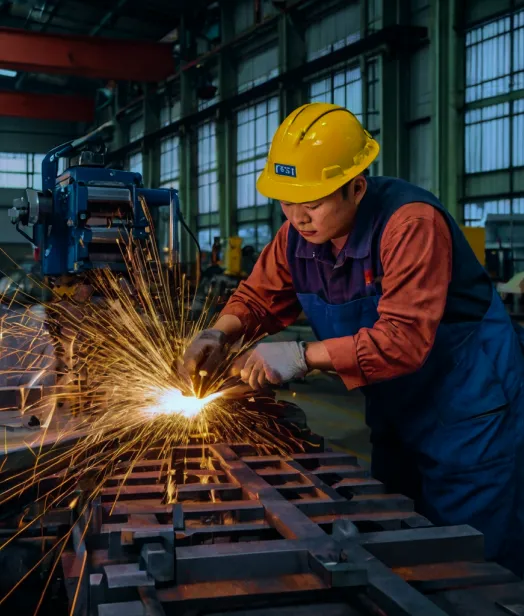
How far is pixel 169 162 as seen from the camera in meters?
18.3

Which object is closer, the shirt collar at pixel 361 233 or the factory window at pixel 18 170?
the shirt collar at pixel 361 233

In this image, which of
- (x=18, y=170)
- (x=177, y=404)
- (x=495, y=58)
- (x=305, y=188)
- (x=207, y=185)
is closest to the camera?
(x=305, y=188)

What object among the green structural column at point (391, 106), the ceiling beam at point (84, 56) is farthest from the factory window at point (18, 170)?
the green structural column at point (391, 106)

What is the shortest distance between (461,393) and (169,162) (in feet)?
55.7

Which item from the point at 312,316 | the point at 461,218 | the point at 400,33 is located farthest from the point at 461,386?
the point at 400,33

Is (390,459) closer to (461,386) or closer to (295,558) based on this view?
(461,386)

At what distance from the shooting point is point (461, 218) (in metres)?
9.72

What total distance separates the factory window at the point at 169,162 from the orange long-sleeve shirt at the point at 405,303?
637 inches

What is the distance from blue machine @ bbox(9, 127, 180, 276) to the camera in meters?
4.34

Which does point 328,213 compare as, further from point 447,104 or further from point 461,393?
point 447,104

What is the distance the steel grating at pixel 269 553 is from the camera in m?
1.17

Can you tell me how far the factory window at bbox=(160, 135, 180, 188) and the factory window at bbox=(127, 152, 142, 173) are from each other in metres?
1.41

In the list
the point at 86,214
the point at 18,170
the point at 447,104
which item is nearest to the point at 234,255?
the point at 447,104

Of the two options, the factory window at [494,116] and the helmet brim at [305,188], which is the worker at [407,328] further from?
the factory window at [494,116]
